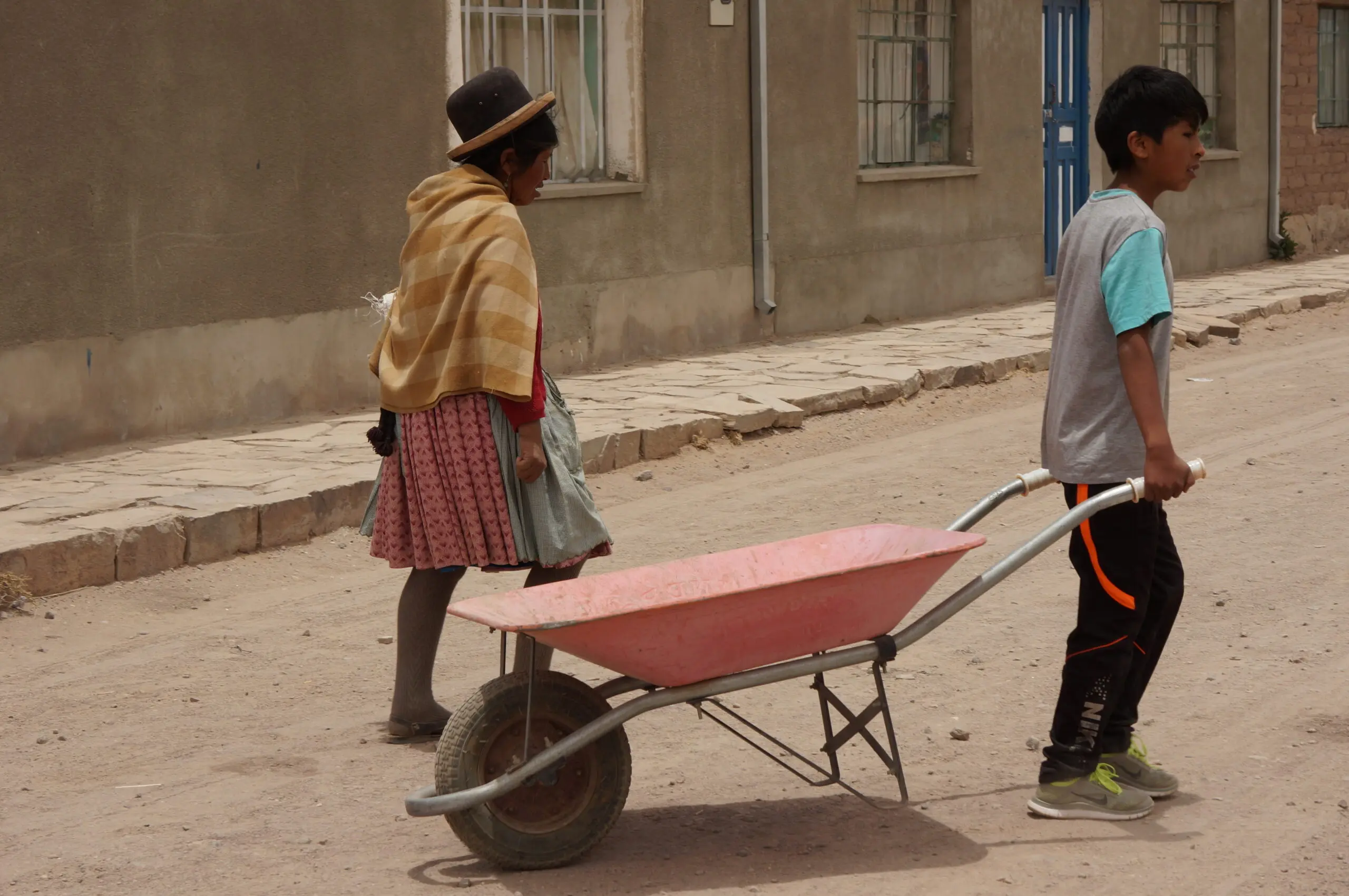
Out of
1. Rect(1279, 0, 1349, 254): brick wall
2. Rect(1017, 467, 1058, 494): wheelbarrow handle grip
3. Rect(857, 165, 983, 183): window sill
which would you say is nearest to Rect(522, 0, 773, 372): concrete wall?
Rect(857, 165, 983, 183): window sill

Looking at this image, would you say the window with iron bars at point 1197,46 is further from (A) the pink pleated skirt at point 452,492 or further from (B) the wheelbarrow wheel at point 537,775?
(B) the wheelbarrow wheel at point 537,775

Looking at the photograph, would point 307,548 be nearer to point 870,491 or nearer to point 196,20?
point 870,491

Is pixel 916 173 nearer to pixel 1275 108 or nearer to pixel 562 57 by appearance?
pixel 562 57

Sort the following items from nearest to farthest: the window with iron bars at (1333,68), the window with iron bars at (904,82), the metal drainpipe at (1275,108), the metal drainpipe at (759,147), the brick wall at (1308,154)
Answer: the metal drainpipe at (759,147) → the window with iron bars at (904,82) → the metal drainpipe at (1275,108) → the brick wall at (1308,154) → the window with iron bars at (1333,68)

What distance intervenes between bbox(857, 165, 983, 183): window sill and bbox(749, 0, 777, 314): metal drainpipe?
49.5 inches

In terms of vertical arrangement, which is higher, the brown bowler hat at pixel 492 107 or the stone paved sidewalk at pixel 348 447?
the brown bowler hat at pixel 492 107

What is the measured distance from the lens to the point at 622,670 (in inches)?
143

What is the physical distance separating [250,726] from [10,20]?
15.7 feet

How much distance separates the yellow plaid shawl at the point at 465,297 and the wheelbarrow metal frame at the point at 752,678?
2.84ft

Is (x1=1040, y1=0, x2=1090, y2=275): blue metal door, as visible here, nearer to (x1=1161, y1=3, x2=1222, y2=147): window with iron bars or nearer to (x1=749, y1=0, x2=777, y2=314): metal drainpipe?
(x1=1161, y1=3, x2=1222, y2=147): window with iron bars

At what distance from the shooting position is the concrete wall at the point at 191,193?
27.7ft

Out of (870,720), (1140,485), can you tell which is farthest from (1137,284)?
(870,720)

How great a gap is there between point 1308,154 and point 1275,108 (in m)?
1.10

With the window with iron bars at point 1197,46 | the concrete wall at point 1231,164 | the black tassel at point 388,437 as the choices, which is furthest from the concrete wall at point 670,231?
the window with iron bars at point 1197,46
